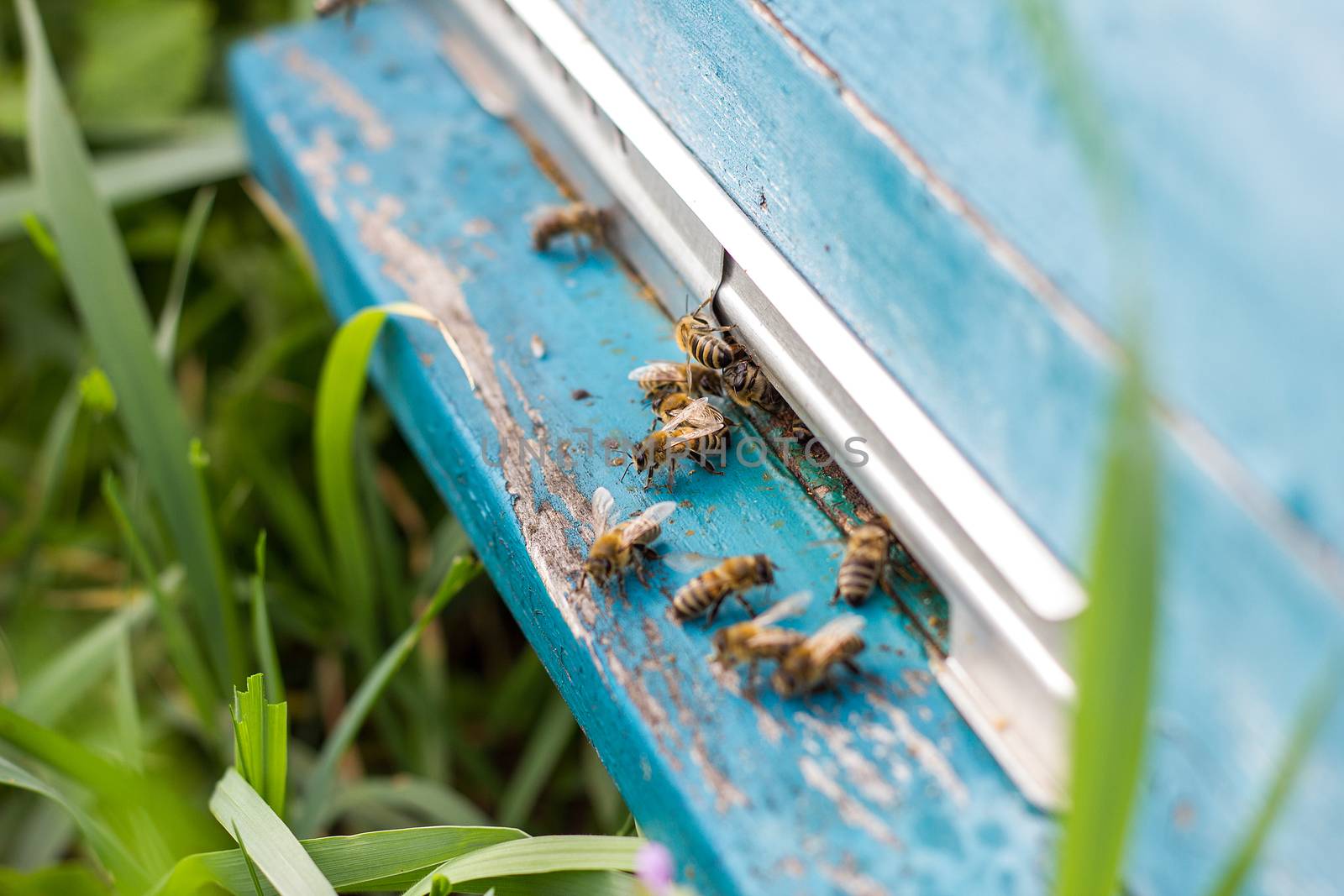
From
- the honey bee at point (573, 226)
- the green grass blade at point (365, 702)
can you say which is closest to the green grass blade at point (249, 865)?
the green grass blade at point (365, 702)

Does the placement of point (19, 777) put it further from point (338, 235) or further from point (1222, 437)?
point (1222, 437)

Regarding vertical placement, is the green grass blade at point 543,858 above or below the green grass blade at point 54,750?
above

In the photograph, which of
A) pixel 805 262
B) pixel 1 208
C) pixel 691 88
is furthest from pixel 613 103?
pixel 1 208

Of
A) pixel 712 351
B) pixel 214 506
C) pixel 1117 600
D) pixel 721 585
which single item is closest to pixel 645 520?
pixel 721 585

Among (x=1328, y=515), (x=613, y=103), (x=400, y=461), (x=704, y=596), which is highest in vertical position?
(x=1328, y=515)

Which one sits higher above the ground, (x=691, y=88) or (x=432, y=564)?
(x=691, y=88)

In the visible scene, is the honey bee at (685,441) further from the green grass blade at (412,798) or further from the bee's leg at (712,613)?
the green grass blade at (412,798)
